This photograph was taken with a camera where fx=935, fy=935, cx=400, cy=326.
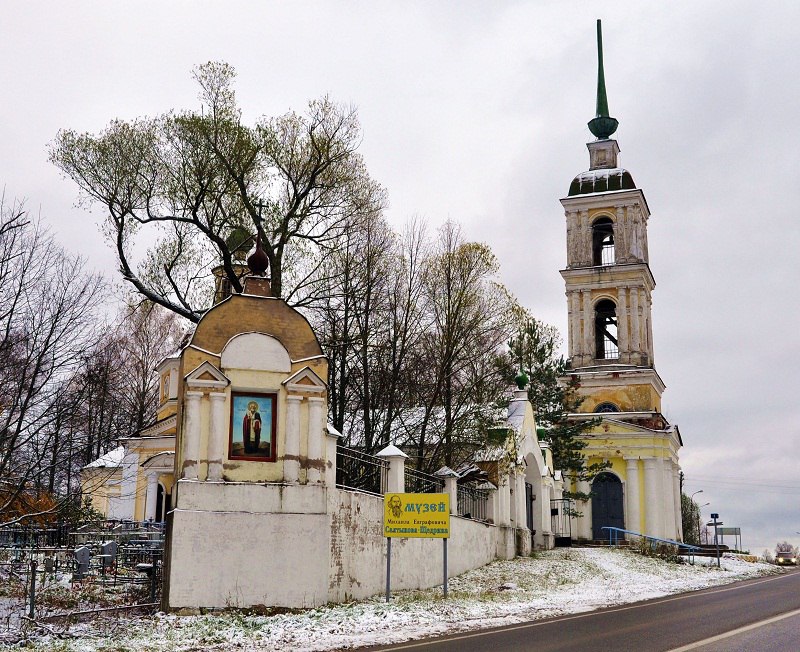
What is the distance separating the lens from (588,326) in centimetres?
5394

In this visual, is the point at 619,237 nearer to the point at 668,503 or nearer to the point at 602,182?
the point at 602,182

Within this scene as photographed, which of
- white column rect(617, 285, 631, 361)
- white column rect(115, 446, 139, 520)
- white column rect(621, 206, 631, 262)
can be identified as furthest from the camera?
white column rect(621, 206, 631, 262)

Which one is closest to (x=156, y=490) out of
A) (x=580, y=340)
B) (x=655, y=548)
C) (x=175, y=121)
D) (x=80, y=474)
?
(x=80, y=474)

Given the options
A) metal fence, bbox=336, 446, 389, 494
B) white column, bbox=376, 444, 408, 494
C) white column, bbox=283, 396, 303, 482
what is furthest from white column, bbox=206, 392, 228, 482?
white column, bbox=376, 444, 408, 494

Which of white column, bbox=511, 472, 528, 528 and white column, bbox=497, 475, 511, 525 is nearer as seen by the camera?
white column, bbox=497, 475, 511, 525

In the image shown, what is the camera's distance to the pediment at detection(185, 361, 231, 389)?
1794 centimetres

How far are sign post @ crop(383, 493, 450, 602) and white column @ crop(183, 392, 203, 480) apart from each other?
4.63m

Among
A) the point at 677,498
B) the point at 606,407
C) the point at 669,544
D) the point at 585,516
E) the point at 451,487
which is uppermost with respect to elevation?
the point at 606,407

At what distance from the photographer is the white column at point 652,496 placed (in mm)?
50956

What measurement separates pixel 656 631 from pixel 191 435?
892 centimetres

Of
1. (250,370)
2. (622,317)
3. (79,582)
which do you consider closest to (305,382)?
(250,370)

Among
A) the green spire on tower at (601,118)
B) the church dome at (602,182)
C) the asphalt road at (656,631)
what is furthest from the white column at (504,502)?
the green spire on tower at (601,118)

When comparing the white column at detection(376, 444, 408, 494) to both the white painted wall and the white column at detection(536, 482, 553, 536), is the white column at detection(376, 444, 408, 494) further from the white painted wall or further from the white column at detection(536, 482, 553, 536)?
the white column at detection(536, 482, 553, 536)

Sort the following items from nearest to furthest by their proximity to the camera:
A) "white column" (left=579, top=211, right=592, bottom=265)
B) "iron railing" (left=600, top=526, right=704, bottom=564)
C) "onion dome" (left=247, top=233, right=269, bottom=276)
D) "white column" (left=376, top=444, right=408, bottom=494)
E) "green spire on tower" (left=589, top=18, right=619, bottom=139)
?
"onion dome" (left=247, top=233, right=269, bottom=276) < "white column" (left=376, top=444, right=408, bottom=494) < "iron railing" (left=600, top=526, right=704, bottom=564) < "white column" (left=579, top=211, right=592, bottom=265) < "green spire on tower" (left=589, top=18, right=619, bottom=139)
